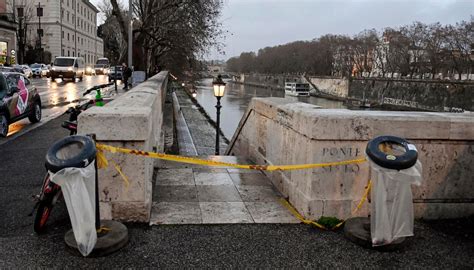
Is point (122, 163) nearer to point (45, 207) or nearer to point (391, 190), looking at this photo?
point (45, 207)

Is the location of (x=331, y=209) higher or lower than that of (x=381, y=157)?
lower

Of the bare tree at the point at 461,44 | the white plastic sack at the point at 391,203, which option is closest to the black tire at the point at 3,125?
the white plastic sack at the point at 391,203

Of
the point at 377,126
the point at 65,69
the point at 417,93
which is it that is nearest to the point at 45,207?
the point at 377,126

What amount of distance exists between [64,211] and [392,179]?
3578 millimetres

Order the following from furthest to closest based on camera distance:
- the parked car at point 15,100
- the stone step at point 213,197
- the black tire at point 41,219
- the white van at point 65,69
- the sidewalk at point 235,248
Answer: the white van at point 65,69 → the parked car at point 15,100 → the stone step at point 213,197 → the black tire at point 41,219 → the sidewalk at point 235,248

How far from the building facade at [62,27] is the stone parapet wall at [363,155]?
8183 centimetres

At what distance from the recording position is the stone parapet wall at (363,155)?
505cm

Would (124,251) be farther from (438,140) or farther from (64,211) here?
(438,140)

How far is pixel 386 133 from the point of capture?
5145mm

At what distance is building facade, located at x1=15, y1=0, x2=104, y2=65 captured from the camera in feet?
278

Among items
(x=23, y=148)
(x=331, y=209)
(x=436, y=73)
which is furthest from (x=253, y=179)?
(x=436, y=73)

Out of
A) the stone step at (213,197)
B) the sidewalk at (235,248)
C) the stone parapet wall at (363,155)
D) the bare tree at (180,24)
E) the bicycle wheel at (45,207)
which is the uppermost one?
the bare tree at (180,24)

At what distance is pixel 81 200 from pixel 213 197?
231cm

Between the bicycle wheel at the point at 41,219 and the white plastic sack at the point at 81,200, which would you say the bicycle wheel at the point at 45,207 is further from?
the white plastic sack at the point at 81,200
